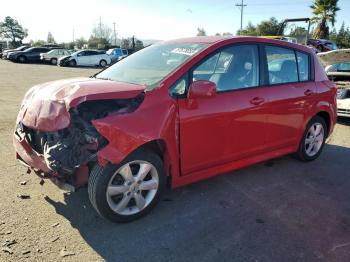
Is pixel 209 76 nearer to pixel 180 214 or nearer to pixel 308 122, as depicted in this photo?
pixel 180 214

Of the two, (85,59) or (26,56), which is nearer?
(85,59)

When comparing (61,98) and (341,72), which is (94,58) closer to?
(341,72)

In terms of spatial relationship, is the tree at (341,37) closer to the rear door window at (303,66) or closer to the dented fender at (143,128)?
the rear door window at (303,66)

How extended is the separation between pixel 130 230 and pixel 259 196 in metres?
1.65

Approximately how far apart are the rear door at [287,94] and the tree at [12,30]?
282ft

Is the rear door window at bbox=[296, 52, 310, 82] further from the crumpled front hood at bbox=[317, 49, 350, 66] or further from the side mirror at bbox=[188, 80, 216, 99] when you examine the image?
the crumpled front hood at bbox=[317, 49, 350, 66]

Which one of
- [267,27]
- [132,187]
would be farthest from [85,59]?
[267,27]

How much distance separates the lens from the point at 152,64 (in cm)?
413

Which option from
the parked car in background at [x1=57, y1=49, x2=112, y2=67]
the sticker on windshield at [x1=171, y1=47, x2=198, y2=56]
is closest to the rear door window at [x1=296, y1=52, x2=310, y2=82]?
the sticker on windshield at [x1=171, y1=47, x2=198, y2=56]

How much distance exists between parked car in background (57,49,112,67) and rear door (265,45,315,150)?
2828cm

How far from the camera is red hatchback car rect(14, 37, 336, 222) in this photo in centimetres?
321

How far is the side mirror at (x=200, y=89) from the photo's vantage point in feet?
11.5

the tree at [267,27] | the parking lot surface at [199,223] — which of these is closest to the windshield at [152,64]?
the parking lot surface at [199,223]

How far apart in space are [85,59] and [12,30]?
Result: 60.5 m
